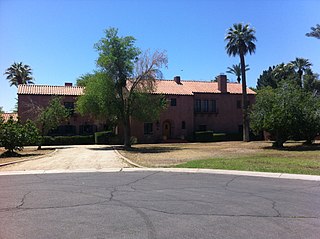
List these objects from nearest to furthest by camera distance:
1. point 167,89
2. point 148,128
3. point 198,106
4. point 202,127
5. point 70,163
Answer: point 70,163
point 148,128
point 167,89
point 198,106
point 202,127

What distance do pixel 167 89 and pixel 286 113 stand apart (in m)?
21.6

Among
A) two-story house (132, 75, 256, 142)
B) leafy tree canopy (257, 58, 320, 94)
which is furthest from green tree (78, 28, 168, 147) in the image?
leafy tree canopy (257, 58, 320, 94)

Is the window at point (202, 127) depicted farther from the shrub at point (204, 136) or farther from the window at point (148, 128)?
the window at point (148, 128)

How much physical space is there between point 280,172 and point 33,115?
109ft

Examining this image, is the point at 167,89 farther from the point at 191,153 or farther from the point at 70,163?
the point at 70,163

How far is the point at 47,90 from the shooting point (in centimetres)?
4325

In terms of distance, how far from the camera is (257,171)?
14.4 meters

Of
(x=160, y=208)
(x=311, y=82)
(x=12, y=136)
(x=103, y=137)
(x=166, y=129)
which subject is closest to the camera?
(x=160, y=208)

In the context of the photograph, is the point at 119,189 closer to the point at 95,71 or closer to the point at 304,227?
the point at 304,227

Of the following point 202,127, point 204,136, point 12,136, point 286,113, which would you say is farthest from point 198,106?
point 12,136

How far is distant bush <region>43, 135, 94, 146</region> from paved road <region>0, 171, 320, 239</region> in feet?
91.4

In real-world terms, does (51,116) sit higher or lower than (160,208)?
higher


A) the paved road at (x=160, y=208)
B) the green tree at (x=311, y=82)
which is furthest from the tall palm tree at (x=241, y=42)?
the paved road at (x=160, y=208)

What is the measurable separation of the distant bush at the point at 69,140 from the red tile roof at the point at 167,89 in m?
5.61
